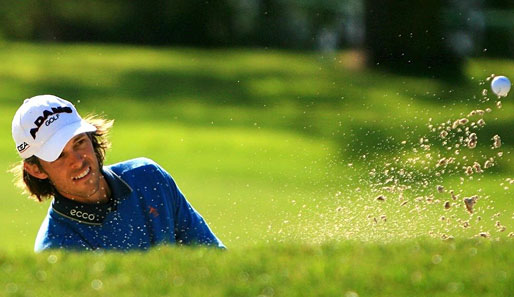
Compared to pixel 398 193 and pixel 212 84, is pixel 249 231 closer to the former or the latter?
pixel 398 193

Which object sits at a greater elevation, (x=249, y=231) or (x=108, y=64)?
(x=108, y=64)

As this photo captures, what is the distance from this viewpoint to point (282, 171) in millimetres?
14773

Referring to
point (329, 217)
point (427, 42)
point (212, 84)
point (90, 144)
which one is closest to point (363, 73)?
point (427, 42)

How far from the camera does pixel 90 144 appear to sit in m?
6.24

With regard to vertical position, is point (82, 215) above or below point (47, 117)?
below

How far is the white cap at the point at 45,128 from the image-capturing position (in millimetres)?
6082

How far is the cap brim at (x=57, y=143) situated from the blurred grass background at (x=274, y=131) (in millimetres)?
549

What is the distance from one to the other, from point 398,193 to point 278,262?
4295 millimetres

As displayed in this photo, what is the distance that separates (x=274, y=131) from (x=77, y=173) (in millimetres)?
14251

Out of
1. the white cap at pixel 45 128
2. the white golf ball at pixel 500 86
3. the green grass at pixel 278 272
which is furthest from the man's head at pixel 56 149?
the white golf ball at pixel 500 86

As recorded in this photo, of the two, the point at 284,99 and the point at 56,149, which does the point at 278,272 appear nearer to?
the point at 56,149

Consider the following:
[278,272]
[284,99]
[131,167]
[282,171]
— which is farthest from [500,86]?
[284,99]

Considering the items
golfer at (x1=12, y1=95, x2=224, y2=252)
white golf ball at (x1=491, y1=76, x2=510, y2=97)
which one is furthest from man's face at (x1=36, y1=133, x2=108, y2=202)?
white golf ball at (x1=491, y1=76, x2=510, y2=97)

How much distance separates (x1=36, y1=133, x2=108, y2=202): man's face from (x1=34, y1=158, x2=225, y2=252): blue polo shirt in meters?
0.05
